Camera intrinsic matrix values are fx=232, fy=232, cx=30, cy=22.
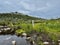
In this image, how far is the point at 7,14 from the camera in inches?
5428

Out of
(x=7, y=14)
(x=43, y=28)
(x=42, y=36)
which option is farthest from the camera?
(x=7, y=14)

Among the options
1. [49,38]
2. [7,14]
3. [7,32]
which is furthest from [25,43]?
[7,14]

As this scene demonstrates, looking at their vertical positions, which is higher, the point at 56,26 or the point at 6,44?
the point at 56,26

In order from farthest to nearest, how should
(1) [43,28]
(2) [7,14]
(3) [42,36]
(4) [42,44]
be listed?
1. (2) [7,14]
2. (1) [43,28]
3. (3) [42,36]
4. (4) [42,44]

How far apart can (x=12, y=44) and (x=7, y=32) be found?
1969 centimetres

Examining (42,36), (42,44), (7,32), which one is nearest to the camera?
(42,44)

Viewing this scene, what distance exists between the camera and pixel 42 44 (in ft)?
79.3

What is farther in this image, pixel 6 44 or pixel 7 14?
pixel 7 14

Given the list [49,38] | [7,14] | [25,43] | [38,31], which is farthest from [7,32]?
[7,14]

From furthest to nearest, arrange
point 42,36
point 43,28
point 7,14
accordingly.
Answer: point 7,14 < point 43,28 < point 42,36

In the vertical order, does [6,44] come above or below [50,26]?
below

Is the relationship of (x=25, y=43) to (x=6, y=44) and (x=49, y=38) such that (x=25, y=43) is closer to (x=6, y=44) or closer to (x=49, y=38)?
(x=6, y=44)

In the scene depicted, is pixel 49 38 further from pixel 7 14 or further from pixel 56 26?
pixel 7 14

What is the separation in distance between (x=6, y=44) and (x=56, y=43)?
11118mm
